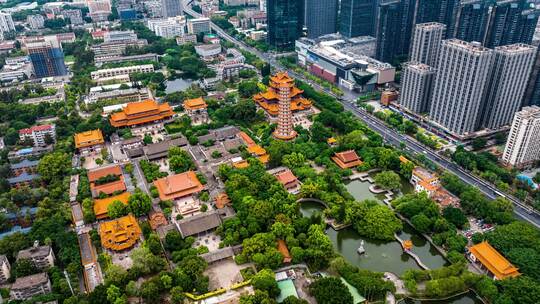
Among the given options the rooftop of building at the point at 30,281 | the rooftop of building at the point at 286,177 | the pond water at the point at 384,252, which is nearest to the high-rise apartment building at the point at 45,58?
the rooftop of building at the point at 286,177

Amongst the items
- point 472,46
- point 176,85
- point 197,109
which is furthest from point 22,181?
point 472,46

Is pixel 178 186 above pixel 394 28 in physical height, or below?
below

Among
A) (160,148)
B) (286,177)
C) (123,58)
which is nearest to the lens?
(286,177)

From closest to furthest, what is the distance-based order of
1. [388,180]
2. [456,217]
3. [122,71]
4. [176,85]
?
[456,217]
[388,180]
[176,85]
[122,71]

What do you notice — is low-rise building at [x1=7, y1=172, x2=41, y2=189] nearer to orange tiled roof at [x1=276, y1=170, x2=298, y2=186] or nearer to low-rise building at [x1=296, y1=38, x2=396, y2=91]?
orange tiled roof at [x1=276, y1=170, x2=298, y2=186]

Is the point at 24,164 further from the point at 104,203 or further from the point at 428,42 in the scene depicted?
the point at 428,42

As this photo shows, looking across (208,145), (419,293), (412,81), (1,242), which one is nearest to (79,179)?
(1,242)

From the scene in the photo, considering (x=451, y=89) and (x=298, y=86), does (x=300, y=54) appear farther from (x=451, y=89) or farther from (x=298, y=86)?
(x=451, y=89)

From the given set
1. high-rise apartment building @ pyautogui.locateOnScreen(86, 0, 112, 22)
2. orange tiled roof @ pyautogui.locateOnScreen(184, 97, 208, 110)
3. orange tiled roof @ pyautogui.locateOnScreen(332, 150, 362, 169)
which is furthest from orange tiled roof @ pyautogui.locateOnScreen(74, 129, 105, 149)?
high-rise apartment building @ pyautogui.locateOnScreen(86, 0, 112, 22)
